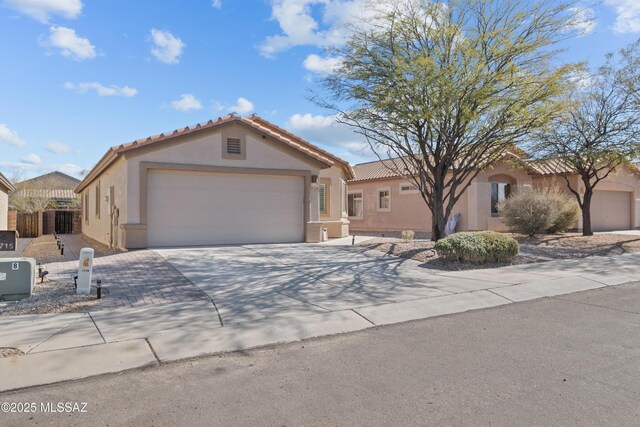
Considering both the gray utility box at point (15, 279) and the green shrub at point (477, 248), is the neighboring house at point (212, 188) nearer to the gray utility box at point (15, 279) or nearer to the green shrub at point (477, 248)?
the green shrub at point (477, 248)

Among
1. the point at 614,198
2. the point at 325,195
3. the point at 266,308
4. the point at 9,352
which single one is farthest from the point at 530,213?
the point at 9,352

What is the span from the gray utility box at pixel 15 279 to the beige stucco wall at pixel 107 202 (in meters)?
6.74

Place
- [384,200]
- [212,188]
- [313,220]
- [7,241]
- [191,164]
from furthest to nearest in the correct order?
[384,200] → [313,220] → [212,188] → [191,164] → [7,241]

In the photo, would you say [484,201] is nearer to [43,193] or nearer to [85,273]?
[85,273]

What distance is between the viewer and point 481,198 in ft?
74.4

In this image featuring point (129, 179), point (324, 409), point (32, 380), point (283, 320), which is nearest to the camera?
point (324, 409)

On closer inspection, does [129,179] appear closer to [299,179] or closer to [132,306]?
[299,179]

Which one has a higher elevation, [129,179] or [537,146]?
[537,146]

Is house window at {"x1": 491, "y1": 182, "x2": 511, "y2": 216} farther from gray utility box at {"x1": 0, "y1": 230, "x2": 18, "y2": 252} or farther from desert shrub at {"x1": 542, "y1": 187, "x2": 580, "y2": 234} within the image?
gray utility box at {"x1": 0, "y1": 230, "x2": 18, "y2": 252}

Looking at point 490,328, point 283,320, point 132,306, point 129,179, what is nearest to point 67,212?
point 129,179

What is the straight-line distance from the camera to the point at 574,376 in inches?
174

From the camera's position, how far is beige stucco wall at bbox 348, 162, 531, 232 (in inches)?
889

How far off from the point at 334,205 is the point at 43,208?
2841cm

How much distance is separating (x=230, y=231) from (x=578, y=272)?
10.3 meters
